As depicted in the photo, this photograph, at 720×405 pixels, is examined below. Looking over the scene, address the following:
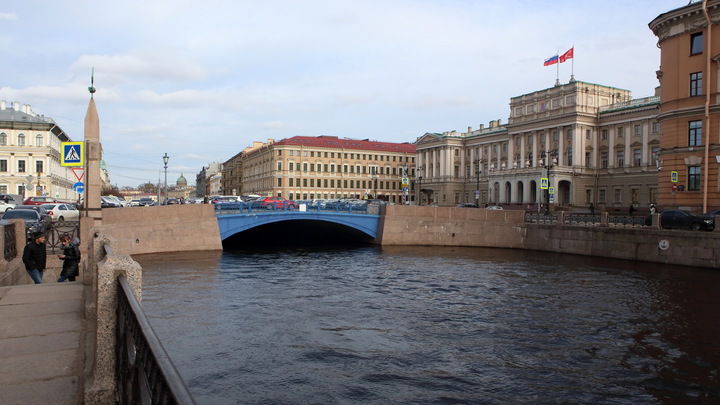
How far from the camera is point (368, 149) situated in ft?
347

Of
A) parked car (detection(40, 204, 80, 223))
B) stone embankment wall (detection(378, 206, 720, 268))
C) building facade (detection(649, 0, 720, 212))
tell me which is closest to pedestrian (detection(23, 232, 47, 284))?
parked car (detection(40, 204, 80, 223))

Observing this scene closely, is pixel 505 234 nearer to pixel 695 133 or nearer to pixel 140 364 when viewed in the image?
pixel 695 133

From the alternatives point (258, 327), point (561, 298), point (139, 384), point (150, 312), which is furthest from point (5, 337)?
point (561, 298)

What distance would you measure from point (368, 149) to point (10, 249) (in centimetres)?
9258

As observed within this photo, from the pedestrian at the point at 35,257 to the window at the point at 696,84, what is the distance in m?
37.1

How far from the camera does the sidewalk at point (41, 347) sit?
15.9 ft

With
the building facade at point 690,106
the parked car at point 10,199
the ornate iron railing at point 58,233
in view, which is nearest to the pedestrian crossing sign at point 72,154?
the ornate iron railing at point 58,233

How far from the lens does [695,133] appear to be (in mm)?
34156

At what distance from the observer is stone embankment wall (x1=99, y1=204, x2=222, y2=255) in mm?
26969

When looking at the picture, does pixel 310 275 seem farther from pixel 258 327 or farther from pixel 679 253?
pixel 679 253

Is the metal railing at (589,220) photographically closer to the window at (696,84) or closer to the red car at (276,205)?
the window at (696,84)

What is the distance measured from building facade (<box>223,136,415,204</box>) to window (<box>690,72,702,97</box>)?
60536mm

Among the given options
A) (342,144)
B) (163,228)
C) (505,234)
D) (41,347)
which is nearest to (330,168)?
(342,144)

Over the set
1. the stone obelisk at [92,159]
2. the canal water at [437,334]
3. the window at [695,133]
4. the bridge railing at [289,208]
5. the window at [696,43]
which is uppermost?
the window at [696,43]
